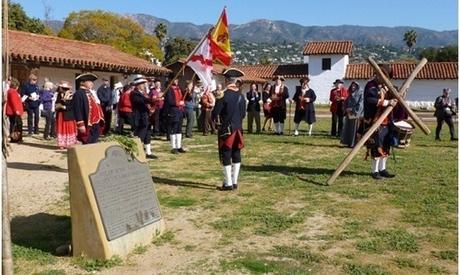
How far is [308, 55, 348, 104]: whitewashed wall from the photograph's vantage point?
57531 millimetres

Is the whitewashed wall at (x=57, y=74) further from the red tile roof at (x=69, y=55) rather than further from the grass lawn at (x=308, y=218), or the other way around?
the grass lawn at (x=308, y=218)

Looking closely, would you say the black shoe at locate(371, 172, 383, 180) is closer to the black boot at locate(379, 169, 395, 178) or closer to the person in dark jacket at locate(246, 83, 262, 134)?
the black boot at locate(379, 169, 395, 178)

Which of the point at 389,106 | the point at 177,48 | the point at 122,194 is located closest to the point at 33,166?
the point at 122,194

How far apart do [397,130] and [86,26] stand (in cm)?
5131

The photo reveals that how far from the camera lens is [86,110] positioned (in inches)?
372

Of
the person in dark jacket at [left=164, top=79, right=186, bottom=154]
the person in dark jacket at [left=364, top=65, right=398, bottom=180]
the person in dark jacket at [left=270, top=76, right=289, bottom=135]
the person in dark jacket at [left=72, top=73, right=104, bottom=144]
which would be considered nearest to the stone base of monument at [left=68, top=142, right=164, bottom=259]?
the person in dark jacket at [left=72, top=73, right=104, bottom=144]

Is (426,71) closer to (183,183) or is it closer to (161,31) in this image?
(161,31)

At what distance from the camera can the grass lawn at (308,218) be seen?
543 centimetres

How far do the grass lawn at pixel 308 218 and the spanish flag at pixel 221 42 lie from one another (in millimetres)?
2144

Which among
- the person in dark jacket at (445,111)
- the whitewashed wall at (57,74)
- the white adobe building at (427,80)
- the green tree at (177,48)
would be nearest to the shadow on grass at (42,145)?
the whitewashed wall at (57,74)

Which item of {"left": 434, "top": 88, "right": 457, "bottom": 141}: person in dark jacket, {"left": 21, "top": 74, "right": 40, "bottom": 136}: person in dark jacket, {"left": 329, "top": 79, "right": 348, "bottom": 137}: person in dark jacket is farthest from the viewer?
{"left": 329, "top": 79, "right": 348, "bottom": 137}: person in dark jacket

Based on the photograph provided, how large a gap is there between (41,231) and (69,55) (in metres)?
19.6

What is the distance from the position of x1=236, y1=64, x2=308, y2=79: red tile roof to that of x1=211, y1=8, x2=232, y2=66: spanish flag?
156ft

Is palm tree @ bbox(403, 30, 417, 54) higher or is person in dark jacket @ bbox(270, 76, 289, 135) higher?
palm tree @ bbox(403, 30, 417, 54)
